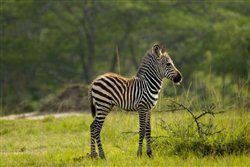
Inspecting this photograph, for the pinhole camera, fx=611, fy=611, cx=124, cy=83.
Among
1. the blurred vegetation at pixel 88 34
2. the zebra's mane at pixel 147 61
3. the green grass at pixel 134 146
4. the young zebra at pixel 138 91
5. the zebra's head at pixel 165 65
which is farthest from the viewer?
the blurred vegetation at pixel 88 34

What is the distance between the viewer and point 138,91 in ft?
37.6

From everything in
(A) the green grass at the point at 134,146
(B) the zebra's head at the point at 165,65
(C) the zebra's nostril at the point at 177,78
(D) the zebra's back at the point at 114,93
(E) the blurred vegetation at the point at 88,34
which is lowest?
(A) the green grass at the point at 134,146

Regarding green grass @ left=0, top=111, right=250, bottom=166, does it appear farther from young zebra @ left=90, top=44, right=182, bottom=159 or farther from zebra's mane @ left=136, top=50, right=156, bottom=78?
zebra's mane @ left=136, top=50, right=156, bottom=78

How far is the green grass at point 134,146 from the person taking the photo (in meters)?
11.0

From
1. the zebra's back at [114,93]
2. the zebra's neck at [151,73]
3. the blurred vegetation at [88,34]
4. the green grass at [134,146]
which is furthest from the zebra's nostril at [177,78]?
the blurred vegetation at [88,34]

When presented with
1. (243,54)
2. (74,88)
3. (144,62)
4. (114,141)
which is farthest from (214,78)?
(144,62)

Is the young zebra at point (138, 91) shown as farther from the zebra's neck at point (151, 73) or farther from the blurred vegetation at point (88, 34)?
the blurred vegetation at point (88, 34)

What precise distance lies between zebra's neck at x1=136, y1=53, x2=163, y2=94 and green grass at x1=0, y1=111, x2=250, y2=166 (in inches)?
43.4

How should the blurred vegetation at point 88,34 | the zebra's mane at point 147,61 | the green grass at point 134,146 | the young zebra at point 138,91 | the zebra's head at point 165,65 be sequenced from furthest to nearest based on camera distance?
1. the blurred vegetation at point 88,34
2. the zebra's mane at point 147,61
3. the zebra's head at point 165,65
4. the young zebra at point 138,91
5. the green grass at point 134,146

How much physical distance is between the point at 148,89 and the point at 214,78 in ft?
67.9

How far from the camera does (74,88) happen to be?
23531 millimetres

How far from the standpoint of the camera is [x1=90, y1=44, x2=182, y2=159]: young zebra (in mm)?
11328

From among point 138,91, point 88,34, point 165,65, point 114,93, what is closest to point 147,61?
point 165,65

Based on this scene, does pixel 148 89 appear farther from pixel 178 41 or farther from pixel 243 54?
pixel 178 41
